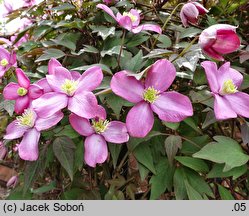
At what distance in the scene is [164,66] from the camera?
20.0 inches

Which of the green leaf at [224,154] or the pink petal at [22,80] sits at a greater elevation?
the pink petal at [22,80]

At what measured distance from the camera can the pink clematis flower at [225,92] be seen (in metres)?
0.53

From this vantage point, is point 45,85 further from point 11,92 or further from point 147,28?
point 147,28

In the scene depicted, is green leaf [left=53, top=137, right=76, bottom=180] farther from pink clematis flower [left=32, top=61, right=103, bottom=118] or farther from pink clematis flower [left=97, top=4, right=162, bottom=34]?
pink clematis flower [left=97, top=4, right=162, bottom=34]

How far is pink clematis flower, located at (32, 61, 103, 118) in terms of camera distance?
0.49 m

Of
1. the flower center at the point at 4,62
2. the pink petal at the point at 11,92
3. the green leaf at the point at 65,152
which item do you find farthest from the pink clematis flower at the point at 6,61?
the green leaf at the point at 65,152

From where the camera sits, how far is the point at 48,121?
1.71 ft

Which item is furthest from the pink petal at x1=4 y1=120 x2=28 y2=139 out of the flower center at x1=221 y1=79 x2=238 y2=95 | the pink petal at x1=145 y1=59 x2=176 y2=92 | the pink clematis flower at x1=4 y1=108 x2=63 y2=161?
the flower center at x1=221 y1=79 x2=238 y2=95

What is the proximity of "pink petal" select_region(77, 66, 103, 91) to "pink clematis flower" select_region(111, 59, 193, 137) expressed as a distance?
0.03m

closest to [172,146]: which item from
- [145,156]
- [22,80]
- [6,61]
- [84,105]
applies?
[145,156]

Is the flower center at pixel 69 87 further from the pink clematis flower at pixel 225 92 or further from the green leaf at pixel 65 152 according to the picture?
the pink clematis flower at pixel 225 92

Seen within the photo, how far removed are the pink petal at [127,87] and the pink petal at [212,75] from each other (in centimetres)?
10

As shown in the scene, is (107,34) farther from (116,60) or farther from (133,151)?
(133,151)

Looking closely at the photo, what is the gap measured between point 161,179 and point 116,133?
105mm
